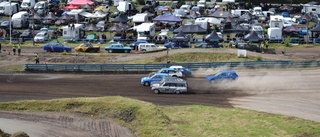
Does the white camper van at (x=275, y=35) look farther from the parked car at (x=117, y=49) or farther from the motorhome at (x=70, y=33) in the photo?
the motorhome at (x=70, y=33)

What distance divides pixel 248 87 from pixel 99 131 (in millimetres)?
15920

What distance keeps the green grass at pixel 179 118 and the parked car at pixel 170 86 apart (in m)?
4.37

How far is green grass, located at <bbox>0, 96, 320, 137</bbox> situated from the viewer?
25109 mm

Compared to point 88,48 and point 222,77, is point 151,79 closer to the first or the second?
point 222,77

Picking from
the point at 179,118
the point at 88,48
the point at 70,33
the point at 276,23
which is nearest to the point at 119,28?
the point at 70,33

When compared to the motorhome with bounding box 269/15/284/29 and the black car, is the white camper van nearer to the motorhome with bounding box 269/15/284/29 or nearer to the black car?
the motorhome with bounding box 269/15/284/29

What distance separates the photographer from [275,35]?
57812 millimetres

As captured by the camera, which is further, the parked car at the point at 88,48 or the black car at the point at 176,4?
the black car at the point at 176,4

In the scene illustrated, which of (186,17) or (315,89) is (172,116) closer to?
(315,89)

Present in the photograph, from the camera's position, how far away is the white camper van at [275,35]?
57.6m

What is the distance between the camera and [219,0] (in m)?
92.8

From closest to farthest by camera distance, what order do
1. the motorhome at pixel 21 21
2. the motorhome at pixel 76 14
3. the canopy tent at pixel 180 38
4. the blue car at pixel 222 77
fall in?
the blue car at pixel 222 77 → the canopy tent at pixel 180 38 → the motorhome at pixel 21 21 → the motorhome at pixel 76 14

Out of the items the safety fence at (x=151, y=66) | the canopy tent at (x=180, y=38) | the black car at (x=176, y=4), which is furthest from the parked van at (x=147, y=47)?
the black car at (x=176, y=4)

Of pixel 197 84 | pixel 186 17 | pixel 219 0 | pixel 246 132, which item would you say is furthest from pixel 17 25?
pixel 246 132
